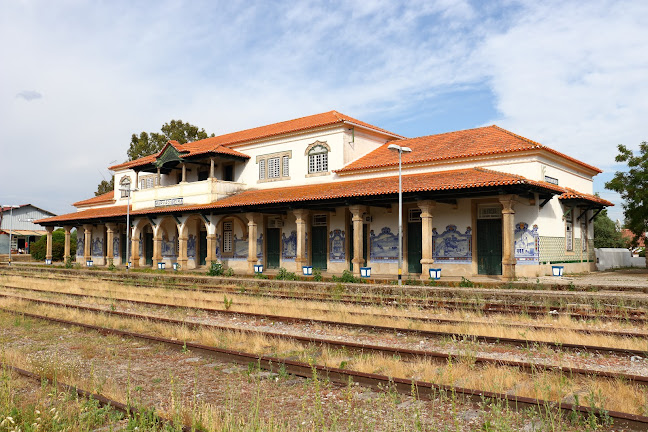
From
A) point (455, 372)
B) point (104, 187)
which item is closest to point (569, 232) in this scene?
point (455, 372)

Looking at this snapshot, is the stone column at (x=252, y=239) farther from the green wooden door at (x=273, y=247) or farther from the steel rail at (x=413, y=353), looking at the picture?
the steel rail at (x=413, y=353)

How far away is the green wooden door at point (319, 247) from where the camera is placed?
25328mm

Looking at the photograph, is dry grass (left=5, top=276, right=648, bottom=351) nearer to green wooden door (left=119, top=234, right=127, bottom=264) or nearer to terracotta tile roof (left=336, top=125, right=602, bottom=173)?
terracotta tile roof (left=336, top=125, right=602, bottom=173)

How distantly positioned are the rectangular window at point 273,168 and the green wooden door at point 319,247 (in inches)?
166

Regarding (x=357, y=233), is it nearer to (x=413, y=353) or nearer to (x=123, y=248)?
(x=413, y=353)

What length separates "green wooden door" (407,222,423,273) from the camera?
22.2 meters

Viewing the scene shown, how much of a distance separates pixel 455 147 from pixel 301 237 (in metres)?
7.97

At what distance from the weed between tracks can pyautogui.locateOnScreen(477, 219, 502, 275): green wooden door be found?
13341 millimetres

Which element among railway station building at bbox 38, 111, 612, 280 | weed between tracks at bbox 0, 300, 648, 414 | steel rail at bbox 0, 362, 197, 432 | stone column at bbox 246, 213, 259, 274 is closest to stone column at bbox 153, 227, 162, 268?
railway station building at bbox 38, 111, 612, 280

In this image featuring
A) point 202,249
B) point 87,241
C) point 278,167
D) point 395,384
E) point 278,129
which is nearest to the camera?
point 395,384

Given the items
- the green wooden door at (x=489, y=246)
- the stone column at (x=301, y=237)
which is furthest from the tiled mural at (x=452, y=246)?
the stone column at (x=301, y=237)

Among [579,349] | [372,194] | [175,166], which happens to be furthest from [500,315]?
[175,166]

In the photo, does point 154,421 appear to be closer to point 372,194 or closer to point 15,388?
point 15,388

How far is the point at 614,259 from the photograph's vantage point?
29156 millimetres
